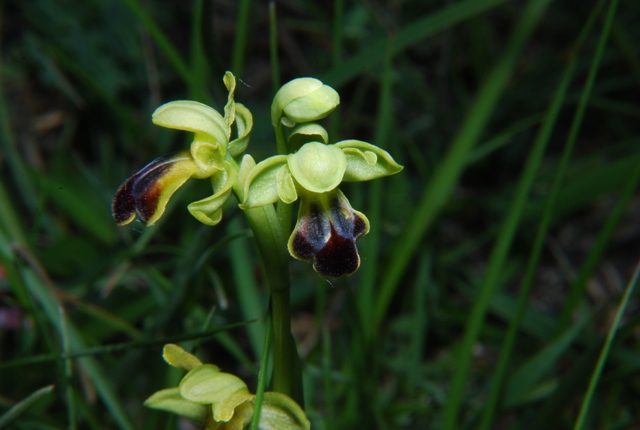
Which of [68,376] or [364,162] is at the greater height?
[364,162]

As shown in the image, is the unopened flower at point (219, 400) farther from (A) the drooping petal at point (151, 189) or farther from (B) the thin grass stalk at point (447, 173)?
(B) the thin grass stalk at point (447, 173)

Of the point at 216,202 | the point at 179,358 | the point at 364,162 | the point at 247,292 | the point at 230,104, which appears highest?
the point at 247,292

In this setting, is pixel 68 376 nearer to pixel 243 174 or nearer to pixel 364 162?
pixel 243 174

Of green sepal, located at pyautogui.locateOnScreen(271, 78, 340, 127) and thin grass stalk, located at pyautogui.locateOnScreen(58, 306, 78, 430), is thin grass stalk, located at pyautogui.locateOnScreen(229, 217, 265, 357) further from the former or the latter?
green sepal, located at pyautogui.locateOnScreen(271, 78, 340, 127)

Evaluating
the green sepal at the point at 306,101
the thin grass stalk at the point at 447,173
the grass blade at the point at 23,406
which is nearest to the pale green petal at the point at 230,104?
the green sepal at the point at 306,101

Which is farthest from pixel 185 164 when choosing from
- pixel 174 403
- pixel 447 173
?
pixel 447 173

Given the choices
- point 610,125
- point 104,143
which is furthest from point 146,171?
point 610,125

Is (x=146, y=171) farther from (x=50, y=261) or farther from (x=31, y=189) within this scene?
(x=31, y=189)
